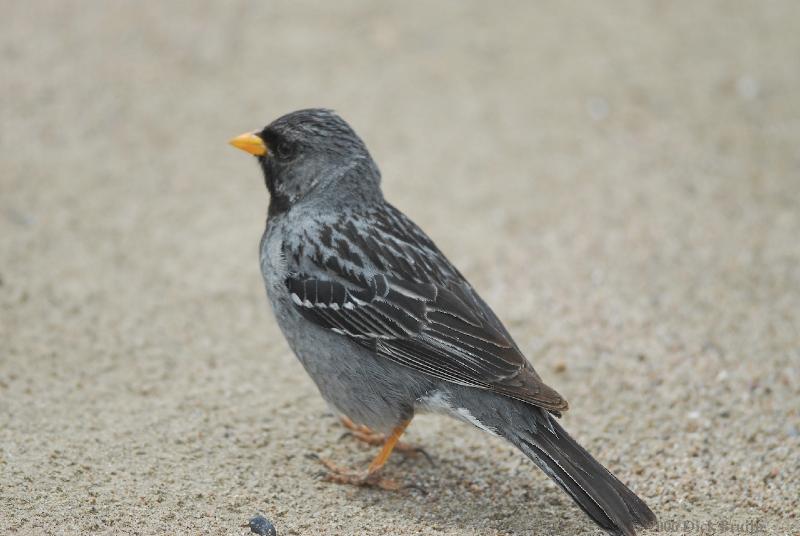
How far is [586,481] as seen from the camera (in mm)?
4996

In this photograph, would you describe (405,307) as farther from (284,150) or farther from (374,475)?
(284,150)

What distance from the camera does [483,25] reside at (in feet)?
38.4

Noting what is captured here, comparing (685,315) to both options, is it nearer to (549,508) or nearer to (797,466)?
(797,466)

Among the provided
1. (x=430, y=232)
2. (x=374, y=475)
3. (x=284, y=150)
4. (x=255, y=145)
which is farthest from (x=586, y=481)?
(x=430, y=232)

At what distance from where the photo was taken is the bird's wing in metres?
5.40

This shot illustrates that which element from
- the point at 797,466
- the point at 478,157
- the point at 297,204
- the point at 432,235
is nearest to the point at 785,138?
the point at 478,157

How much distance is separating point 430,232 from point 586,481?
4.14 metres

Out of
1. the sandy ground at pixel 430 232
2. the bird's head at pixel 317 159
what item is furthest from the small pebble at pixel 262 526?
the bird's head at pixel 317 159

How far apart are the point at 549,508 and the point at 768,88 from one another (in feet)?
23.3

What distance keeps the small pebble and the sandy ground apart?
0.19 ft

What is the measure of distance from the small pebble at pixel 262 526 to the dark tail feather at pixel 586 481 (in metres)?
1.37

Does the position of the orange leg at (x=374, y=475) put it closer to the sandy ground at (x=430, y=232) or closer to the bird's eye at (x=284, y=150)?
the sandy ground at (x=430, y=232)

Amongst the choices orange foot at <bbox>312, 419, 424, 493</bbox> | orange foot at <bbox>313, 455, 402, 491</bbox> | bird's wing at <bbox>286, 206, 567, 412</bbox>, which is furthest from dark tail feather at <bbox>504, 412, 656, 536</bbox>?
orange foot at <bbox>313, 455, 402, 491</bbox>

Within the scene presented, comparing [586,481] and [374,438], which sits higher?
[586,481]
